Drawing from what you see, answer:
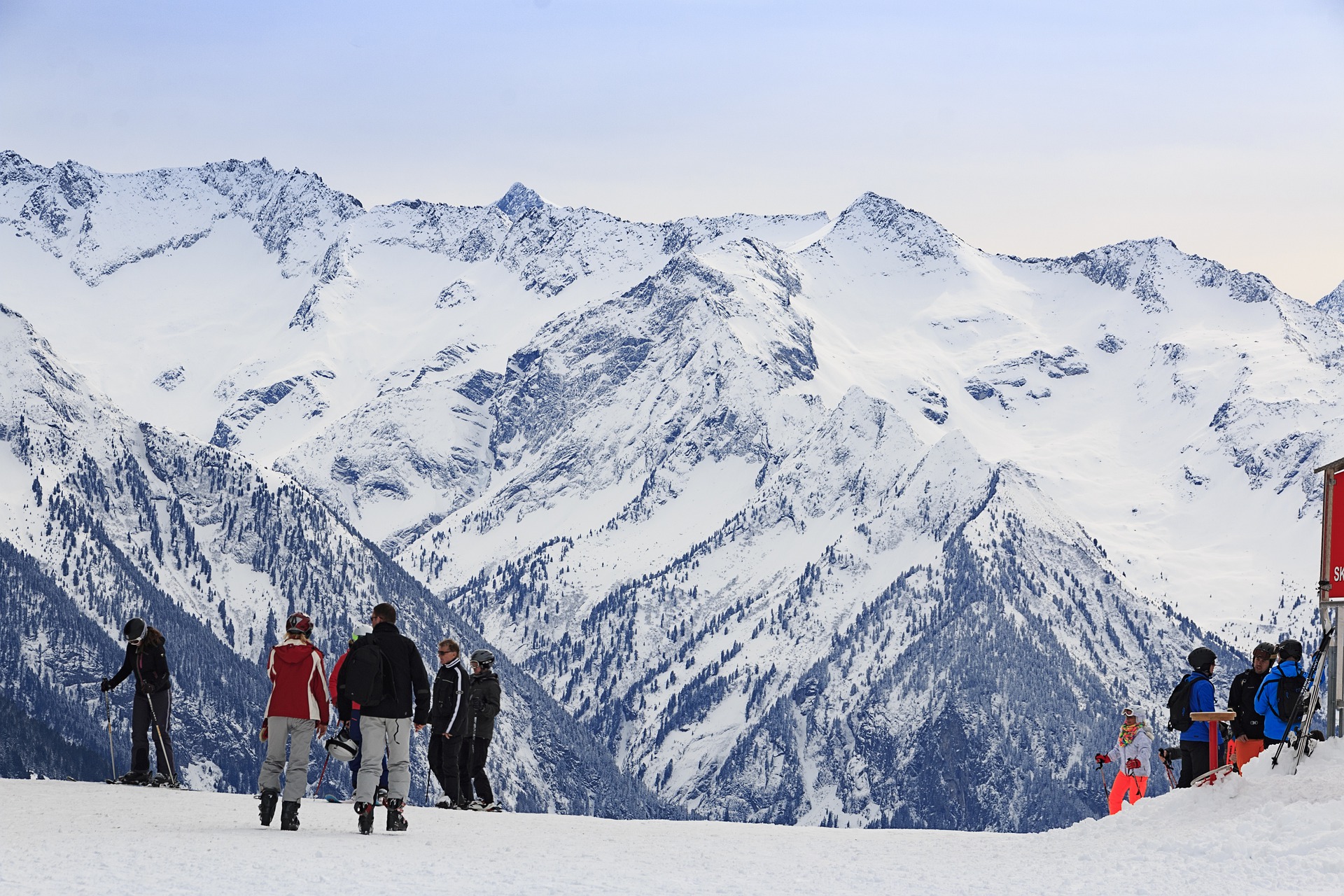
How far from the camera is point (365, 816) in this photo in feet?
75.5

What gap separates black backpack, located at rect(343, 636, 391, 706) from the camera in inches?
905

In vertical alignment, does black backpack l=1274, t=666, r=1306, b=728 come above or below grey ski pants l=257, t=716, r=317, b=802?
above

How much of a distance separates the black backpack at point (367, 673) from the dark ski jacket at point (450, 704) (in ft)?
17.1

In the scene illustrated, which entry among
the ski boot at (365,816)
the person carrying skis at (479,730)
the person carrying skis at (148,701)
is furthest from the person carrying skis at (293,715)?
the person carrying skis at (148,701)

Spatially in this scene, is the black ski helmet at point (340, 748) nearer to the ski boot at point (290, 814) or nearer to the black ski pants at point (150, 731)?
the ski boot at point (290, 814)

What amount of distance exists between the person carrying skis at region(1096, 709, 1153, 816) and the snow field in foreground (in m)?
4.93

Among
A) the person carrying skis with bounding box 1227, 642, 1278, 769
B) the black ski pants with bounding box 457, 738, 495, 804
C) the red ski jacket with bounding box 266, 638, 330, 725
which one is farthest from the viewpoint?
the black ski pants with bounding box 457, 738, 495, 804

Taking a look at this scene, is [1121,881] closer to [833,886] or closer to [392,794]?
[833,886]

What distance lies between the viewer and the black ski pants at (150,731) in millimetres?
30438

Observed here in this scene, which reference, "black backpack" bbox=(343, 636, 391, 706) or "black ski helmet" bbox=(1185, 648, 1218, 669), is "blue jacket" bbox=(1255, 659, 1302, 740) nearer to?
"black ski helmet" bbox=(1185, 648, 1218, 669)

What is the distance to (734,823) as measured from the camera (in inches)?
1150

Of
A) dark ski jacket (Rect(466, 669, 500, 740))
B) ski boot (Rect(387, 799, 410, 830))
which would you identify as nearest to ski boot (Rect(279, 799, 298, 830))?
ski boot (Rect(387, 799, 410, 830))

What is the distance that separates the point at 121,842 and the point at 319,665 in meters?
3.39

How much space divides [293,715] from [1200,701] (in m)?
12.7
